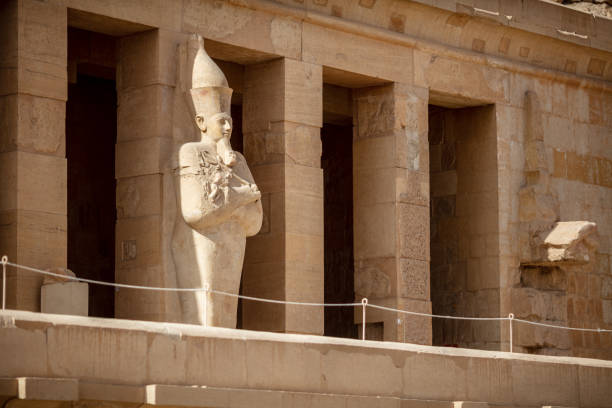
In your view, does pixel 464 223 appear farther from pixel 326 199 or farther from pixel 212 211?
pixel 212 211

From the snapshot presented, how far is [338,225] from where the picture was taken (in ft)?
60.4

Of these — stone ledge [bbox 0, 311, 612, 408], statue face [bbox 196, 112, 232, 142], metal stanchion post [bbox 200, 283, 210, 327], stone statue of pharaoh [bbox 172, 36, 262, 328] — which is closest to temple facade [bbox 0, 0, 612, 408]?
stone ledge [bbox 0, 311, 612, 408]

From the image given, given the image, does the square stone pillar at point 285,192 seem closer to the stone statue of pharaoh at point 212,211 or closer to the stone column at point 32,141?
the stone statue of pharaoh at point 212,211

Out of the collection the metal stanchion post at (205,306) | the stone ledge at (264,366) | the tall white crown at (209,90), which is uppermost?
the tall white crown at (209,90)

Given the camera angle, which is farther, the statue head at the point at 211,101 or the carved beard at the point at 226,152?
the statue head at the point at 211,101

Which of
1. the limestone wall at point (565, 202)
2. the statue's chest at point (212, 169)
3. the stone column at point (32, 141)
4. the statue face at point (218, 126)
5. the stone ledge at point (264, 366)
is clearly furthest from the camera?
the limestone wall at point (565, 202)

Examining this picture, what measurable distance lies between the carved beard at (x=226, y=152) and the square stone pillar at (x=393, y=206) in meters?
Answer: 2.89

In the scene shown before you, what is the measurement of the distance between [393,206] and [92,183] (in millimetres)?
3825

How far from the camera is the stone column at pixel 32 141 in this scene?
40.3 ft

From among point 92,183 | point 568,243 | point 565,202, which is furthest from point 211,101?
point 565,202

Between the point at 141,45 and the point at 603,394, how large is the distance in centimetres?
511

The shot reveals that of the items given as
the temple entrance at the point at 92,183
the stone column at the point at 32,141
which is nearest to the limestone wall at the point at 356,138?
the stone column at the point at 32,141

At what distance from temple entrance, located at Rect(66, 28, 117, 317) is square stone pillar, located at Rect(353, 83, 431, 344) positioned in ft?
10.3

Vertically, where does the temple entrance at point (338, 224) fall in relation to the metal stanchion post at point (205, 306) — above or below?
above
